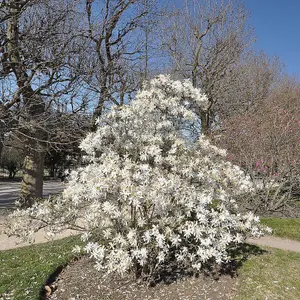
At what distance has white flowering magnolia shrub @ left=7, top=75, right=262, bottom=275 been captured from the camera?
130 inches

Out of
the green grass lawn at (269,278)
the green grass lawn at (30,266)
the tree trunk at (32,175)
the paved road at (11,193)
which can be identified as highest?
the tree trunk at (32,175)

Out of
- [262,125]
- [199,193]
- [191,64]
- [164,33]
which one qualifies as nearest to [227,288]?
[199,193]

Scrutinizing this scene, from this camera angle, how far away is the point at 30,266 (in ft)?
16.0

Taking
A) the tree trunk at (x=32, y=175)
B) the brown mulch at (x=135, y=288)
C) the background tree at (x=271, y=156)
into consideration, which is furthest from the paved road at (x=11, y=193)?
the brown mulch at (x=135, y=288)

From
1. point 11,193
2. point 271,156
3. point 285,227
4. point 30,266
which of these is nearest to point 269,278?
point 30,266

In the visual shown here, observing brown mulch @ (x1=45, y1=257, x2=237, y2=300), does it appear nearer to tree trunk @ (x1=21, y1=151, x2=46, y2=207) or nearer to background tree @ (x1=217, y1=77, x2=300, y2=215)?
tree trunk @ (x1=21, y1=151, x2=46, y2=207)

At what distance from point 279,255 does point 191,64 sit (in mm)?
11009

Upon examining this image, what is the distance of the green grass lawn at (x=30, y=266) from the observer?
3.89m

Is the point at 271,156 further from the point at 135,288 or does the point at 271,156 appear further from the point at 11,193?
the point at 11,193

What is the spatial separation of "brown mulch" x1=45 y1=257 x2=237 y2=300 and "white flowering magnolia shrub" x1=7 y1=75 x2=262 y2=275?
0.27m

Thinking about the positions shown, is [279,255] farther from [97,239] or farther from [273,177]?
[273,177]

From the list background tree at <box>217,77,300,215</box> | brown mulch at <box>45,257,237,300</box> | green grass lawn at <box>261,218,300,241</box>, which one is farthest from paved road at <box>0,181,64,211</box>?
brown mulch at <box>45,257,237,300</box>

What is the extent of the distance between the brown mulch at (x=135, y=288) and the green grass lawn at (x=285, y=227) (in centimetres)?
374

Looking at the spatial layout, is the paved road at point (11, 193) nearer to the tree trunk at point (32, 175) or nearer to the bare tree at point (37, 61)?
the tree trunk at point (32, 175)
